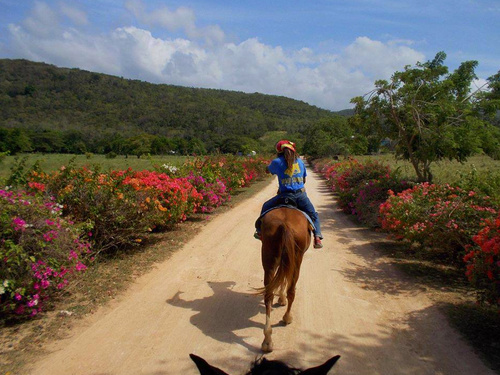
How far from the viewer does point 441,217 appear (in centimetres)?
555

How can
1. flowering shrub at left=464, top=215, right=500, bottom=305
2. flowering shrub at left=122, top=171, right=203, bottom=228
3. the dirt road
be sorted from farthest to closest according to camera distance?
flowering shrub at left=122, top=171, right=203, bottom=228
flowering shrub at left=464, top=215, right=500, bottom=305
the dirt road

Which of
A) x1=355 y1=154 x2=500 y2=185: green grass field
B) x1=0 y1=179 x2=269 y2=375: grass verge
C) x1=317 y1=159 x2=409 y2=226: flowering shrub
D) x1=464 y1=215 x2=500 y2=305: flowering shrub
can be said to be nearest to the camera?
x1=0 y1=179 x2=269 y2=375: grass verge

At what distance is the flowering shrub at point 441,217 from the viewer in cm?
529

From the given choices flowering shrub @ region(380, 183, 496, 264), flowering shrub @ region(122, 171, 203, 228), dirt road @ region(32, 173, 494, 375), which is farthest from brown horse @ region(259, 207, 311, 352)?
flowering shrub @ region(122, 171, 203, 228)

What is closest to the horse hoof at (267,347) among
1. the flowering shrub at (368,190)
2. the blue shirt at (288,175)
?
the blue shirt at (288,175)

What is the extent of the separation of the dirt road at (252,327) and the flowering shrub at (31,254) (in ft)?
2.30

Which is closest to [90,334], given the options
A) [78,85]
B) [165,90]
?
[78,85]

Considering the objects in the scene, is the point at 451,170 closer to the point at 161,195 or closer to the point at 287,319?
the point at 161,195

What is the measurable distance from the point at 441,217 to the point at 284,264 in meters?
3.33

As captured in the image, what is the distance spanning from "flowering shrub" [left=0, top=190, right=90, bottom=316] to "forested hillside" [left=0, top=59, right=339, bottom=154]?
55.3 m

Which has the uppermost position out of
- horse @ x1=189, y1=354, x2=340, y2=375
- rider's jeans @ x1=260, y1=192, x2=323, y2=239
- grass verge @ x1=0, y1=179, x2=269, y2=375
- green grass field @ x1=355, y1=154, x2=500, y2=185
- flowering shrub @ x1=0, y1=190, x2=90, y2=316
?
green grass field @ x1=355, y1=154, x2=500, y2=185

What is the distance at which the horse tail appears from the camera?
3.81 metres

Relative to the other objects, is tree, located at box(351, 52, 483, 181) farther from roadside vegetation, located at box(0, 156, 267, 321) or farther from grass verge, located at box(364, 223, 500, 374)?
roadside vegetation, located at box(0, 156, 267, 321)

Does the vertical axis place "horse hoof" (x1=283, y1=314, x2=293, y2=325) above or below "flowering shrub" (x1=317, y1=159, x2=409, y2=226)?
below
